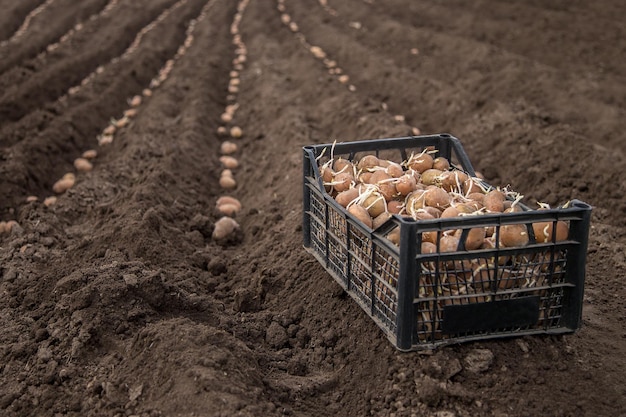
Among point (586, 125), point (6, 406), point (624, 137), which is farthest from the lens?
point (586, 125)

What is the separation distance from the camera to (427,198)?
349 centimetres

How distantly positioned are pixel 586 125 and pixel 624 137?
0.59 m

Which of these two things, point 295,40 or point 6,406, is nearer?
point 6,406

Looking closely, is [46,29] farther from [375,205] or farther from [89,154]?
[375,205]

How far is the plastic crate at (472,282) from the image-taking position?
2.93 meters

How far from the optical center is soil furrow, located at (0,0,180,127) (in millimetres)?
9062

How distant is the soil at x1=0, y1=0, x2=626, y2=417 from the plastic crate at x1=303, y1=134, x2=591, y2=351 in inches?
5.2

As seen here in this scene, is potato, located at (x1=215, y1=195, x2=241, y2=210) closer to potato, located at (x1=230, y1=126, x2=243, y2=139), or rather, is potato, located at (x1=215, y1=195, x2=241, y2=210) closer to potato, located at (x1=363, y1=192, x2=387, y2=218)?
potato, located at (x1=230, y1=126, x2=243, y2=139)

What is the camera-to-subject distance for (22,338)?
3.73 m

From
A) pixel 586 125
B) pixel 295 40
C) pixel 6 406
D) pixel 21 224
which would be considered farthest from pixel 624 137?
pixel 295 40

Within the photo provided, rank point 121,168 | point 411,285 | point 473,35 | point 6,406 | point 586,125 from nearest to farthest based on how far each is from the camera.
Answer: point 411,285, point 6,406, point 121,168, point 586,125, point 473,35

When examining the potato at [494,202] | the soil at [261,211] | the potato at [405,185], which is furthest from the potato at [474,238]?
the potato at [405,185]

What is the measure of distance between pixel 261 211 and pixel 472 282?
3.14 metres

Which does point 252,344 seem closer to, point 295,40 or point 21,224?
point 21,224
